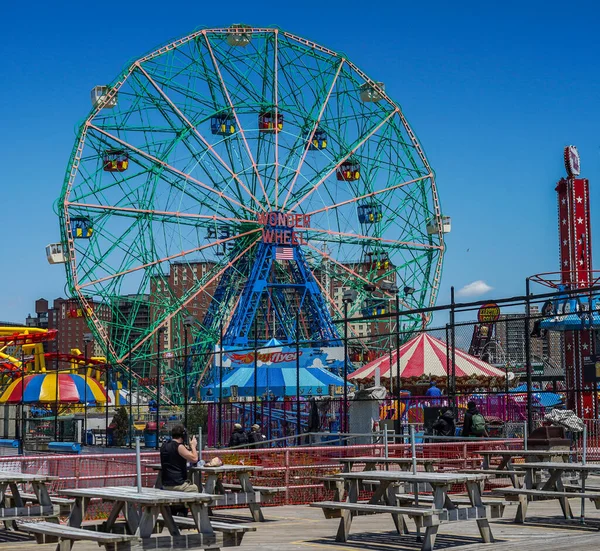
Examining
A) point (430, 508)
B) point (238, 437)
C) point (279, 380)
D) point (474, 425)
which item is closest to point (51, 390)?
point (279, 380)

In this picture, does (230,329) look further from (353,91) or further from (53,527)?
(53,527)

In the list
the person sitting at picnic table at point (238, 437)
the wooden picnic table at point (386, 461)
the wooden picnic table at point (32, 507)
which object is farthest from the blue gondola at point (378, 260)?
the wooden picnic table at point (32, 507)

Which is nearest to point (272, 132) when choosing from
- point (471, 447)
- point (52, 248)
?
point (52, 248)

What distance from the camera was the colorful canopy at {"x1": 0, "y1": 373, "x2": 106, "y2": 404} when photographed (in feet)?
153

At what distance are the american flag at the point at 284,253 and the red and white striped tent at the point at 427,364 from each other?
50.4 feet

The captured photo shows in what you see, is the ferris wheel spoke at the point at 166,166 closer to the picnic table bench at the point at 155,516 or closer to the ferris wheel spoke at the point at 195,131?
the ferris wheel spoke at the point at 195,131

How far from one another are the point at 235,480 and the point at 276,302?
34.7 m

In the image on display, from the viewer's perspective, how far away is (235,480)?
51.5ft

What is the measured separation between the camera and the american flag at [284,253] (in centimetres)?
4856

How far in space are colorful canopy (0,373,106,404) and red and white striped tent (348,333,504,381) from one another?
17.1 m

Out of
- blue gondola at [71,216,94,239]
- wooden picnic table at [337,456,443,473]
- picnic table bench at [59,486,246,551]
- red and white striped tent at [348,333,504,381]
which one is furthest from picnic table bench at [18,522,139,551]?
blue gondola at [71,216,94,239]

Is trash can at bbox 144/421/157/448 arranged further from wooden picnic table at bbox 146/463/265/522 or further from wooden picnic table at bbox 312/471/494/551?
wooden picnic table at bbox 312/471/494/551

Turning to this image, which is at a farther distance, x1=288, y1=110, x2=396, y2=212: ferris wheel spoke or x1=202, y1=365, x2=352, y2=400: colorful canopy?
x1=288, y1=110, x2=396, y2=212: ferris wheel spoke

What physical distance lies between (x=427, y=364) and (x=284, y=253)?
55.5ft
